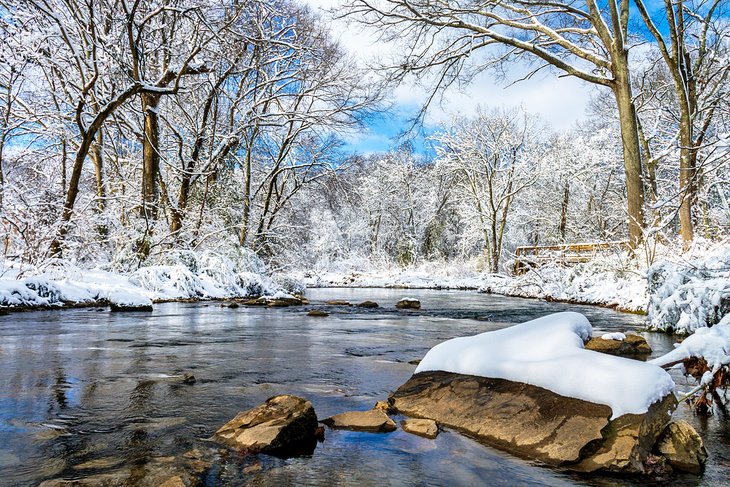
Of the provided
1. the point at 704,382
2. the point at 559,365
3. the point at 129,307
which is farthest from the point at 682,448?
the point at 129,307

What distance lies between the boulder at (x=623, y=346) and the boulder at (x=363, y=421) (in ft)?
10.4

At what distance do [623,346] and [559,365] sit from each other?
293 centimetres

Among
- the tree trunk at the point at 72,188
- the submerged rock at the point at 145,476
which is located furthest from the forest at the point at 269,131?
the submerged rock at the point at 145,476

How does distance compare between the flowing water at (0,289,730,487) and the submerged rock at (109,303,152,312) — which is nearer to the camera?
the flowing water at (0,289,730,487)

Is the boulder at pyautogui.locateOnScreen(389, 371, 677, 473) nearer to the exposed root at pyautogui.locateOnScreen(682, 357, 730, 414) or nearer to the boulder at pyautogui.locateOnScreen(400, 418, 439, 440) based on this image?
the boulder at pyautogui.locateOnScreen(400, 418, 439, 440)

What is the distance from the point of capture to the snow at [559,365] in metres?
2.45

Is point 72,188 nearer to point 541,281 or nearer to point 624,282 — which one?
point 624,282

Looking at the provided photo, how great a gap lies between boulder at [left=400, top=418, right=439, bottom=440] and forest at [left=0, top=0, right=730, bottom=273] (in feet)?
Result: 9.41

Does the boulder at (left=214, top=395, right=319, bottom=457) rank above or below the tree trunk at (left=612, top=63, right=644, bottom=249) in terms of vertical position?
below

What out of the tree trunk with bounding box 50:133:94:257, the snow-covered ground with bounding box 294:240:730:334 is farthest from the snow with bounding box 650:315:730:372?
the tree trunk with bounding box 50:133:94:257

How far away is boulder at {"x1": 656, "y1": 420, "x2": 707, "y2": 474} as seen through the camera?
2.26m

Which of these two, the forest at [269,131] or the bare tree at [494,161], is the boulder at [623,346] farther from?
the bare tree at [494,161]

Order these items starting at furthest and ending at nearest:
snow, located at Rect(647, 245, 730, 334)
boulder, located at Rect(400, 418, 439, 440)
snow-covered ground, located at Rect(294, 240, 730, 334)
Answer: snow-covered ground, located at Rect(294, 240, 730, 334)
snow, located at Rect(647, 245, 730, 334)
boulder, located at Rect(400, 418, 439, 440)

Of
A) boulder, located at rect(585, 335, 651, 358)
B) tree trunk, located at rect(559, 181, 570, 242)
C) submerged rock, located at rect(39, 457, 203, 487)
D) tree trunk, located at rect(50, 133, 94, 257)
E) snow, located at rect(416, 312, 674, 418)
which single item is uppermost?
tree trunk, located at rect(559, 181, 570, 242)
